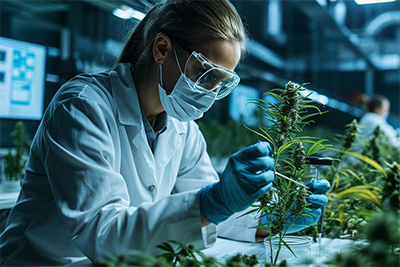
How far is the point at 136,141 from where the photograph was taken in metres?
1.17

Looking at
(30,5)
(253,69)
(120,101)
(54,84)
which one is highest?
(30,5)

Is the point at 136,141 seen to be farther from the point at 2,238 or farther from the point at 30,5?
the point at 30,5

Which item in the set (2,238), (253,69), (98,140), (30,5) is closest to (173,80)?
(98,140)

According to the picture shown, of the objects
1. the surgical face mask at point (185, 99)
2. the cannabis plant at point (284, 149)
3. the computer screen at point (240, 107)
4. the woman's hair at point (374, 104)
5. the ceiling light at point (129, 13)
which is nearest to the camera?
the cannabis plant at point (284, 149)

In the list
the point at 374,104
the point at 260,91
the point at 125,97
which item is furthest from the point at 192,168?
the point at 374,104

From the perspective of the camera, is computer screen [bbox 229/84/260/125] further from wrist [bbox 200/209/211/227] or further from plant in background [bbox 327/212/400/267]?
plant in background [bbox 327/212/400/267]

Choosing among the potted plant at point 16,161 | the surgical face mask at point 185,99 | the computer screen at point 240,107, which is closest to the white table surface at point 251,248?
the surgical face mask at point 185,99

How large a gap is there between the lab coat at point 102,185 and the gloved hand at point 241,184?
0.16 ft

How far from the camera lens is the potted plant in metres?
2.24

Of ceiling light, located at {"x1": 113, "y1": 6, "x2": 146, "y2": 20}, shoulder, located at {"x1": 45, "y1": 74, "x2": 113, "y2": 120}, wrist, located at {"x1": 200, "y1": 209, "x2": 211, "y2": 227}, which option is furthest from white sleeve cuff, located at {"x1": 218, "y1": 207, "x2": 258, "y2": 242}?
ceiling light, located at {"x1": 113, "y1": 6, "x2": 146, "y2": 20}

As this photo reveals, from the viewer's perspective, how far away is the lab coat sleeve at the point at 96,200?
809 millimetres

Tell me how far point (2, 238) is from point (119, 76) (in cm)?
62

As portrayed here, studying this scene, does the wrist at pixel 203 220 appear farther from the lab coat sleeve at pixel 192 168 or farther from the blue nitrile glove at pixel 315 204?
the lab coat sleeve at pixel 192 168

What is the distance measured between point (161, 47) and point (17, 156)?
5.40 feet
